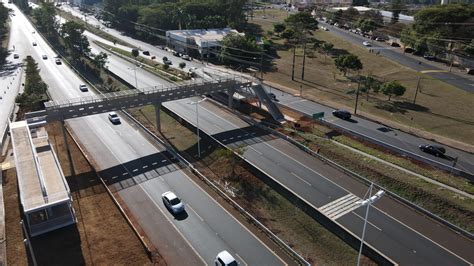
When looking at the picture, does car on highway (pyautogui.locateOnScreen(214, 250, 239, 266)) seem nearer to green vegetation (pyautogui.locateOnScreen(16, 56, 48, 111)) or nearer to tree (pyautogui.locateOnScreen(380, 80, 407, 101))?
green vegetation (pyautogui.locateOnScreen(16, 56, 48, 111))

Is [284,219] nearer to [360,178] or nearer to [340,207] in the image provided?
[340,207]

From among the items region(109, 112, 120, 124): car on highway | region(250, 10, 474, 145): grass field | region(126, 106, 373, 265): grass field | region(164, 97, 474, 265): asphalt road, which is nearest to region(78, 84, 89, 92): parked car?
region(109, 112, 120, 124): car on highway

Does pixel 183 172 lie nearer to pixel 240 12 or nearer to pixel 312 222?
pixel 312 222

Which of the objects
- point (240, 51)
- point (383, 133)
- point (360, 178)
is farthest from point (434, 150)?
point (240, 51)

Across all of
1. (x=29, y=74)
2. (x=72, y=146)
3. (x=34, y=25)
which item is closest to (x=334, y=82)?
(x=72, y=146)

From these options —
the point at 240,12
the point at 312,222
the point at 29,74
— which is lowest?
the point at 312,222
